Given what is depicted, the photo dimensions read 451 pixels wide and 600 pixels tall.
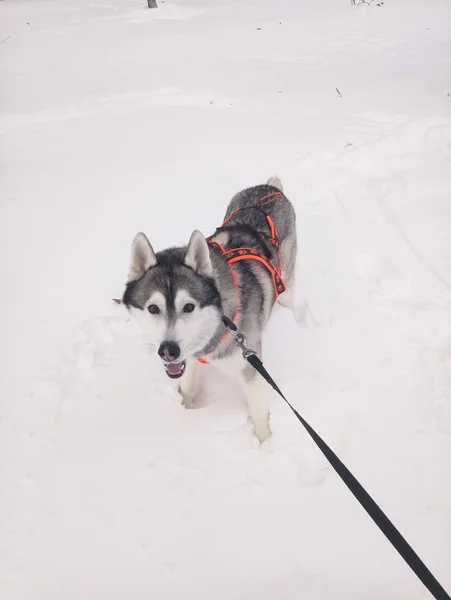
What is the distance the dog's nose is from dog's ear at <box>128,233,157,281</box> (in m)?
0.52

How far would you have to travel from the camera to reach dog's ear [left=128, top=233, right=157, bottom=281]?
7.42 feet

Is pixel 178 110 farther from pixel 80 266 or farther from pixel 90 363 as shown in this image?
pixel 90 363

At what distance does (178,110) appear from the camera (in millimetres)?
7023

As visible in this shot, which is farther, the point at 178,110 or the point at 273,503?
the point at 178,110

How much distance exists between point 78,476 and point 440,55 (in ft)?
32.1

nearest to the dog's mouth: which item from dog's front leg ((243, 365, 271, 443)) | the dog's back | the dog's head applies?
the dog's head

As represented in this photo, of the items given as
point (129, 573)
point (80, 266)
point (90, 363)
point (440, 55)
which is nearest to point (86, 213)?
point (80, 266)

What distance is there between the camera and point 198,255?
7.65ft

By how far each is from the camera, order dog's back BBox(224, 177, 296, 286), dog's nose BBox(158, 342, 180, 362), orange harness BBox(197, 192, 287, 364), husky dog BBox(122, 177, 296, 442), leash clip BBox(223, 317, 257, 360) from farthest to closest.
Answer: dog's back BBox(224, 177, 296, 286), orange harness BBox(197, 192, 287, 364), leash clip BBox(223, 317, 257, 360), husky dog BBox(122, 177, 296, 442), dog's nose BBox(158, 342, 180, 362)

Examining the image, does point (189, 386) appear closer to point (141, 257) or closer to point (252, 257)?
point (252, 257)

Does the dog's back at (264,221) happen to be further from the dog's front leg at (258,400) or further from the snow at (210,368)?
the dog's front leg at (258,400)

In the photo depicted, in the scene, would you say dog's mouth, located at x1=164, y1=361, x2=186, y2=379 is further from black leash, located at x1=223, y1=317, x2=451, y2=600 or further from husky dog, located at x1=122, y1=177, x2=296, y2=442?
black leash, located at x1=223, y1=317, x2=451, y2=600

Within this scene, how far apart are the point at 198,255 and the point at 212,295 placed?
242 millimetres

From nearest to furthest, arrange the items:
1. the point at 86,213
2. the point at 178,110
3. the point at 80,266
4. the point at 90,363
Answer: the point at 90,363, the point at 80,266, the point at 86,213, the point at 178,110
